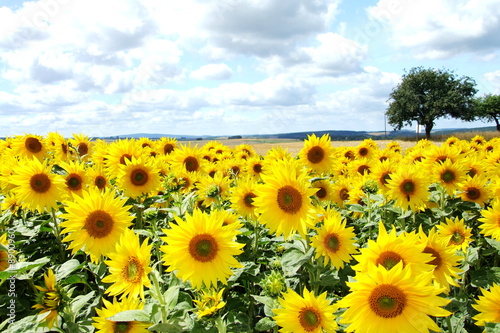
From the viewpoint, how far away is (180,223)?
9.07 feet

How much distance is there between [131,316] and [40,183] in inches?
105

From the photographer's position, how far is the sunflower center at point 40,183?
444cm

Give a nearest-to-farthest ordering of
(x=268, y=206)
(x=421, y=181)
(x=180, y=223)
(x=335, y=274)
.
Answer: (x=180, y=223)
(x=268, y=206)
(x=335, y=274)
(x=421, y=181)

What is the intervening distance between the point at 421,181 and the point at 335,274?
201 centimetres

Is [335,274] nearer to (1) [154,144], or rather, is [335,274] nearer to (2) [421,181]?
(2) [421,181]

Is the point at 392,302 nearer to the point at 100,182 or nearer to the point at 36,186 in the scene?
the point at 36,186

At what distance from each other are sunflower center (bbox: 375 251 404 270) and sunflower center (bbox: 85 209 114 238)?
7.62ft

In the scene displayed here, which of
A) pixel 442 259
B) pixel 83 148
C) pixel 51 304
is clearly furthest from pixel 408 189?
pixel 83 148

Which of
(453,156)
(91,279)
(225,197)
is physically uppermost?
(453,156)

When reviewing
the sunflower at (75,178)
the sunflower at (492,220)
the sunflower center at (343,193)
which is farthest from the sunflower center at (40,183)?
the sunflower at (492,220)

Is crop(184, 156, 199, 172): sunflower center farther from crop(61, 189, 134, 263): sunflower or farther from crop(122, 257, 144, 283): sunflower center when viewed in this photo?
crop(122, 257, 144, 283): sunflower center

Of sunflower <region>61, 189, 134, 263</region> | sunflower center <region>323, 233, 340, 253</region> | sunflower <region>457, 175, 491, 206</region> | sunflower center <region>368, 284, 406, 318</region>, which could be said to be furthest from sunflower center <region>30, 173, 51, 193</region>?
sunflower <region>457, 175, 491, 206</region>

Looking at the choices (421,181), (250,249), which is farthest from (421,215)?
(250,249)

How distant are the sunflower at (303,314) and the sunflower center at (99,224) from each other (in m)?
1.71
